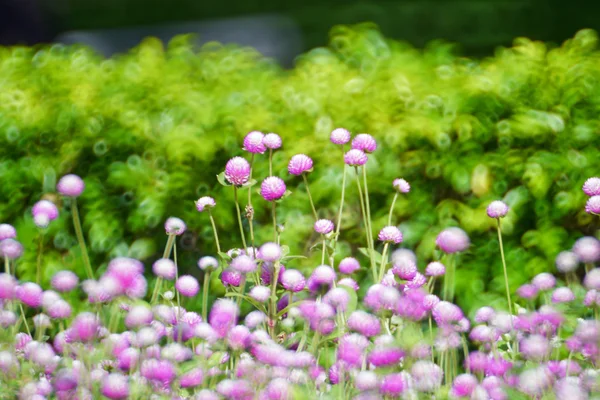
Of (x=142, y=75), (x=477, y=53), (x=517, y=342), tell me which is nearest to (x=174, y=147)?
(x=142, y=75)

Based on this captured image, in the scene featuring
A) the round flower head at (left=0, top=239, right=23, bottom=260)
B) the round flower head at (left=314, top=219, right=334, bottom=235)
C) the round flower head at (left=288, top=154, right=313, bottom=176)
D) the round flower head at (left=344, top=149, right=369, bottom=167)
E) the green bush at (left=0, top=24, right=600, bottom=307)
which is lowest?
the green bush at (left=0, top=24, right=600, bottom=307)

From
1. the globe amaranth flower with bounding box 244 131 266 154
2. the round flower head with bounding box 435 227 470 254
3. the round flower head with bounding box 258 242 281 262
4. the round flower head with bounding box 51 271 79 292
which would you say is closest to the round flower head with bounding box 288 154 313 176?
the globe amaranth flower with bounding box 244 131 266 154

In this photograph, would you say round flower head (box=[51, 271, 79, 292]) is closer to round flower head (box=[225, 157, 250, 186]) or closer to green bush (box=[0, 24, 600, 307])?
round flower head (box=[225, 157, 250, 186])

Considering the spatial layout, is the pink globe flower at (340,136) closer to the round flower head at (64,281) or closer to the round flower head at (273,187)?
the round flower head at (273,187)

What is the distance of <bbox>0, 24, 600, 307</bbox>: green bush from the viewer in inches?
110

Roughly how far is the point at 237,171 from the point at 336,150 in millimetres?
952

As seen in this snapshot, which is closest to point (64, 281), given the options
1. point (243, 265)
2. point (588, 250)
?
point (243, 265)

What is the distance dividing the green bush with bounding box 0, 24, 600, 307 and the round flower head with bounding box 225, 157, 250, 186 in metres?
0.82

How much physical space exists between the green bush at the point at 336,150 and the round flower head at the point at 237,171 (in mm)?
817

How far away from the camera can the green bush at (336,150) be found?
281 centimetres

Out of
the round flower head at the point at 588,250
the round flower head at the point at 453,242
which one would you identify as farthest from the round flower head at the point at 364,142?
the round flower head at the point at 588,250

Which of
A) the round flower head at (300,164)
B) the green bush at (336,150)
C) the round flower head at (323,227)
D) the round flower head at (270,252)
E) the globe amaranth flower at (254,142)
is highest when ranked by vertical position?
the globe amaranth flower at (254,142)

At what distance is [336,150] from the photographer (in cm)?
291

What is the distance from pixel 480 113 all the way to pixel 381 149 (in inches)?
14.3
